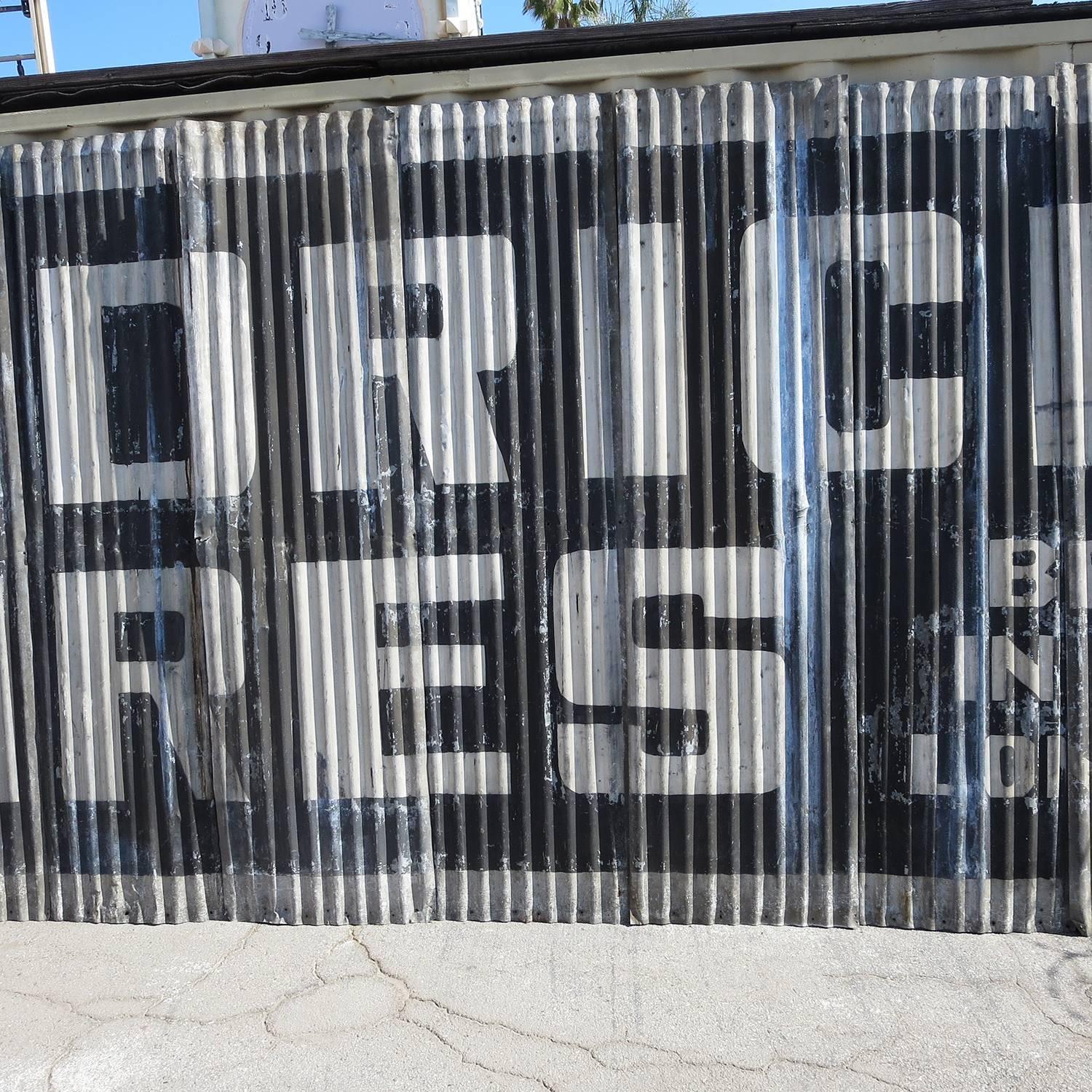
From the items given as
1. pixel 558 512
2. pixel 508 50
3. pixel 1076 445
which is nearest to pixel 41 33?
pixel 508 50

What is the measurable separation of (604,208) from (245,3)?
3669mm

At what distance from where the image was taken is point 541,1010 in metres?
3.25

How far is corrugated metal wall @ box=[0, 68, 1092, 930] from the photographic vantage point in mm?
3650

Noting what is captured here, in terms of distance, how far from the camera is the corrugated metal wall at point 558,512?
12.0ft

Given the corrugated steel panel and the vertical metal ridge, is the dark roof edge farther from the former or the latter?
the vertical metal ridge

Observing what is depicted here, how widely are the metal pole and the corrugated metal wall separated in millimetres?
4135

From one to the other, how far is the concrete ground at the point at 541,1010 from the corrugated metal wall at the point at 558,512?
21 cm

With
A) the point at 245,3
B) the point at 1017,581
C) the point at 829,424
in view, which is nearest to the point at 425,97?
the point at 829,424

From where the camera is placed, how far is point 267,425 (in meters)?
3.92

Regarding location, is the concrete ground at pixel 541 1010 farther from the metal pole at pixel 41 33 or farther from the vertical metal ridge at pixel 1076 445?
the metal pole at pixel 41 33

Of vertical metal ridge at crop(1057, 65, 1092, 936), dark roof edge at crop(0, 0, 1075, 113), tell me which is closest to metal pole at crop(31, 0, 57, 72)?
dark roof edge at crop(0, 0, 1075, 113)

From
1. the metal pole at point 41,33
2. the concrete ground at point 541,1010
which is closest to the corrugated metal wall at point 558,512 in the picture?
the concrete ground at point 541,1010

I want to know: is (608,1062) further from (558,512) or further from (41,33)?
(41,33)

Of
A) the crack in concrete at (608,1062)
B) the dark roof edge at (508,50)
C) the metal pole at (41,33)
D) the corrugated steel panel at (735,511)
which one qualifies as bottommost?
the crack in concrete at (608,1062)
